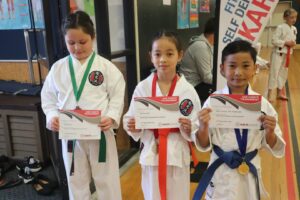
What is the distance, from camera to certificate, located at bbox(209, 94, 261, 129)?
1.28 meters

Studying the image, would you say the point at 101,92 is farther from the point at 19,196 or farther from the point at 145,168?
the point at 19,196

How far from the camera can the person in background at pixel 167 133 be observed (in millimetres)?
1517

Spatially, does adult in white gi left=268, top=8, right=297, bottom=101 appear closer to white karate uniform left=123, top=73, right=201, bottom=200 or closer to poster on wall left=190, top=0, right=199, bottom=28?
poster on wall left=190, top=0, right=199, bottom=28

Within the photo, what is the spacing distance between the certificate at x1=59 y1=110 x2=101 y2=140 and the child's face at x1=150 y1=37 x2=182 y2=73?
0.40 meters

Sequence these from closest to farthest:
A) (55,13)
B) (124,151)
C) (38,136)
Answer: (55,13) → (38,136) → (124,151)

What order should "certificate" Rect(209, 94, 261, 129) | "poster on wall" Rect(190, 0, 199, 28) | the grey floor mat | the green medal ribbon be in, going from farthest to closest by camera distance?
"poster on wall" Rect(190, 0, 199, 28) < the grey floor mat < the green medal ribbon < "certificate" Rect(209, 94, 261, 129)

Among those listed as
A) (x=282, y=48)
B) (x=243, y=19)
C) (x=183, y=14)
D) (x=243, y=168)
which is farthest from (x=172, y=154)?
(x=282, y=48)

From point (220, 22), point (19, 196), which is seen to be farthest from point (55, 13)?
point (19, 196)

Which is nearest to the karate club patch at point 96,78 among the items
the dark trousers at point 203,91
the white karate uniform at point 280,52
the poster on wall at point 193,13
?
the dark trousers at point 203,91

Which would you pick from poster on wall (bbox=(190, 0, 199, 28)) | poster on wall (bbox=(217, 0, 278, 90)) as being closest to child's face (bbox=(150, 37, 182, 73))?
poster on wall (bbox=(217, 0, 278, 90))

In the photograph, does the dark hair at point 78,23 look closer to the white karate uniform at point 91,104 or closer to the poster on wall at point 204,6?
the white karate uniform at point 91,104

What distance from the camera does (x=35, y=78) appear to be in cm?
330

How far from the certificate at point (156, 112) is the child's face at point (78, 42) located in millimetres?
426

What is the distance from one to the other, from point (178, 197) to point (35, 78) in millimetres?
2346
